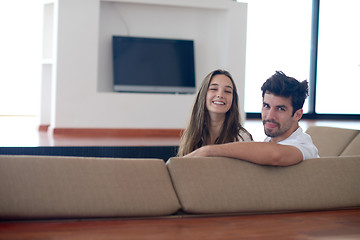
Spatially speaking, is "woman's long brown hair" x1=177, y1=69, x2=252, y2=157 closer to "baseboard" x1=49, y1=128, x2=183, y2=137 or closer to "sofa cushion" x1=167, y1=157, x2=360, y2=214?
"sofa cushion" x1=167, y1=157, x2=360, y2=214

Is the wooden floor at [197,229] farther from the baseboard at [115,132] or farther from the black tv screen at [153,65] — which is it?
the black tv screen at [153,65]

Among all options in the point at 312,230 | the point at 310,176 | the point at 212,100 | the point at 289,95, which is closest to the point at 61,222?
the point at 312,230

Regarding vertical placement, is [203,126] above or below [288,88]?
below

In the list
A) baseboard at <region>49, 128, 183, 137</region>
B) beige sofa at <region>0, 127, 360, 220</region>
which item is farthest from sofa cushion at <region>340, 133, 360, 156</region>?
baseboard at <region>49, 128, 183, 137</region>

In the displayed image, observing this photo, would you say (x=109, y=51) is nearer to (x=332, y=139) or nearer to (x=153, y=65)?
(x=153, y=65)

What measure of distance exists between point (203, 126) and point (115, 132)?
3438 millimetres

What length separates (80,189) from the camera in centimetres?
139

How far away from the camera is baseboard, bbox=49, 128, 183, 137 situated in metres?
5.93

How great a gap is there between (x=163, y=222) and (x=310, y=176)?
56 centimetres

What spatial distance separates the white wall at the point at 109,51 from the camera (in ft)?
19.4

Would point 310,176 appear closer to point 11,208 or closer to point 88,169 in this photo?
point 88,169

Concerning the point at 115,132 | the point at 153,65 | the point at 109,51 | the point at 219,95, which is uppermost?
the point at 109,51

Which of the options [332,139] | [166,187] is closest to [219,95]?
[332,139]

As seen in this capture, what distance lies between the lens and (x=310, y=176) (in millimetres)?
1663
